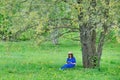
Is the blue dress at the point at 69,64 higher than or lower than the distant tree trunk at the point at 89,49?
lower

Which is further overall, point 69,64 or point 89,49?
point 89,49

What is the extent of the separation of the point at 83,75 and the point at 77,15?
259cm

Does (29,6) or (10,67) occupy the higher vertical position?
(29,6)

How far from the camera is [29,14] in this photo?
19438 mm

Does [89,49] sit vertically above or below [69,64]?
above

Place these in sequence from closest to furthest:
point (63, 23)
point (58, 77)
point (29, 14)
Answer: point (58, 77) → point (29, 14) → point (63, 23)

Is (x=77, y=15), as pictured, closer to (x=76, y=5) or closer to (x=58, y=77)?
(x=76, y=5)

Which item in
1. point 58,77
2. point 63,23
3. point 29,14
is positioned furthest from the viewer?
point 63,23

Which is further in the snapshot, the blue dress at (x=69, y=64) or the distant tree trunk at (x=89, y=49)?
A: the distant tree trunk at (x=89, y=49)

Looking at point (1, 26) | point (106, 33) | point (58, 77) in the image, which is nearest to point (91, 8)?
point (106, 33)

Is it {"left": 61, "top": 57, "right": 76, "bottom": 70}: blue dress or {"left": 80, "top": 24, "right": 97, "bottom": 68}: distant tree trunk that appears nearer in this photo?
{"left": 61, "top": 57, "right": 76, "bottom": 70}: blue dress

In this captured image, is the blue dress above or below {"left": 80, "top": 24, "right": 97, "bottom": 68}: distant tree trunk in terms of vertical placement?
below

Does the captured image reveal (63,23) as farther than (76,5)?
Yes

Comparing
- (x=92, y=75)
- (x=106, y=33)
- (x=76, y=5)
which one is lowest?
(x=92, y=75)
